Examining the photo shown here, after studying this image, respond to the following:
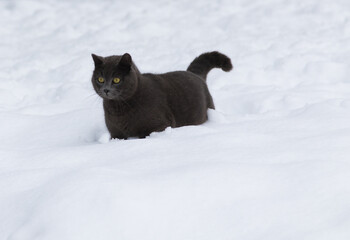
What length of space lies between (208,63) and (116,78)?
1.33m

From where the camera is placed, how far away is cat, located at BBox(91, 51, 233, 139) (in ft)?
11.2

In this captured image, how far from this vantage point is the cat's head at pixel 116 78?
3.39 metres

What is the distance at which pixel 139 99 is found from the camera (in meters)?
3.50

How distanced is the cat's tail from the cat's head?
3.68 feet

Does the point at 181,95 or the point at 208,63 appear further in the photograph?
the point at 208,63

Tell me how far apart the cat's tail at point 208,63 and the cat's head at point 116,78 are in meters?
1.12

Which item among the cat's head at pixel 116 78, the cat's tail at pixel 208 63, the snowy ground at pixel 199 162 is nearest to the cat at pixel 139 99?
the cat's head at pixel 116 78

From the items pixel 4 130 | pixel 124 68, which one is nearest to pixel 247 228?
pixel 124 68

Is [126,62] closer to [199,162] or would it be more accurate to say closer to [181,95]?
[181,95]

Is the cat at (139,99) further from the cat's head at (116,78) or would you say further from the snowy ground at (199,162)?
the snowy ground at (199,162)

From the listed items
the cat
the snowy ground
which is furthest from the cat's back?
the snowy ground

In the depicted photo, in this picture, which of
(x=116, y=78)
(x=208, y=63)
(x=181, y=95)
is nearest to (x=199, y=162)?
(x=116, y=78)

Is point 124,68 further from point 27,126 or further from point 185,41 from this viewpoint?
point 185,41

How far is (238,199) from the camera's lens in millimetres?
1893
